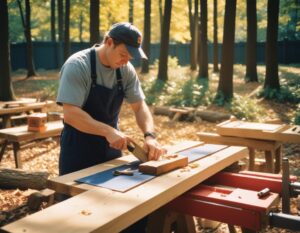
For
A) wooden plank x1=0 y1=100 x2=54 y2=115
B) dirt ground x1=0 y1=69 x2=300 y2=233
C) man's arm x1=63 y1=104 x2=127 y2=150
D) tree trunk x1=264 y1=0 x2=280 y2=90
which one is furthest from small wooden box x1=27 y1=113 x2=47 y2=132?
tree trunk x1=264 y1=0 x2=280 y2=90

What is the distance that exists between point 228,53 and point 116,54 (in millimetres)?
9823

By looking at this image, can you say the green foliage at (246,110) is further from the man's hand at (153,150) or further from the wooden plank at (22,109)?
the man's hand at (153,150)

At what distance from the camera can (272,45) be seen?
1374 cm

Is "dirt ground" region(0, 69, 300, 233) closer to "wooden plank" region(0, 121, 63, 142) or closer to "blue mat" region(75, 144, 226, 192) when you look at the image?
"wooden plank" region(0, 121, 63, 142)

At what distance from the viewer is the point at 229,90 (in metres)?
12.4

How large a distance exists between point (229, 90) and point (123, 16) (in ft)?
57.5

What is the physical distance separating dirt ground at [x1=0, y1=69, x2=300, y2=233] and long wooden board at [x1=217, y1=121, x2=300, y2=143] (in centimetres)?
89

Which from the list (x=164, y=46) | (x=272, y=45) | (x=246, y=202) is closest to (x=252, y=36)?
(x=272, y=45)

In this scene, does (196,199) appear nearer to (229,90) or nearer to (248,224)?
(248,224)

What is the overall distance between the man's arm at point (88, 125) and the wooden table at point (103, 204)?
27 cm

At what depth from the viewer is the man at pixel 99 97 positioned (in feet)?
9.91

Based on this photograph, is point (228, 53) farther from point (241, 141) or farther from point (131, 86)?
point (131, 86)

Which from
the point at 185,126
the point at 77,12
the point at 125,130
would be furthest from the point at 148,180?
the point at 77,12

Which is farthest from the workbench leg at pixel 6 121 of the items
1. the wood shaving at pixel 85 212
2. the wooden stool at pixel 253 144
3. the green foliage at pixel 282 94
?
the green foliage at pixel 282 94
